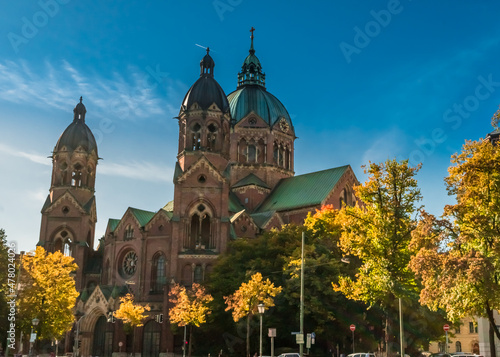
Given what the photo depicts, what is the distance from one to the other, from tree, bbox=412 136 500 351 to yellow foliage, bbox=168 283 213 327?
25928 millimetres

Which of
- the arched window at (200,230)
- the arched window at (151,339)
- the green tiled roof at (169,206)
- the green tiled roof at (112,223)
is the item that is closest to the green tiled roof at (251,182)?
the green tiled roof at (169,206)

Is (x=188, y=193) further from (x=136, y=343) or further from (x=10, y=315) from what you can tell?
(x=10, y=315)

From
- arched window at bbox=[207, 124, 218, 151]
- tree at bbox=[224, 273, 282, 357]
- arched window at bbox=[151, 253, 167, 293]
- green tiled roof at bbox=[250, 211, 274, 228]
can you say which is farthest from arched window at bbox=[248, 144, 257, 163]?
tree at bbox=[224, 273, 282, 357]

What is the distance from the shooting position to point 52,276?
150 ft

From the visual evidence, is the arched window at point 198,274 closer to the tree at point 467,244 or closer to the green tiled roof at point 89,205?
the green tiled roof at point 89,205

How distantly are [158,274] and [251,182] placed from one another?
64.7ft

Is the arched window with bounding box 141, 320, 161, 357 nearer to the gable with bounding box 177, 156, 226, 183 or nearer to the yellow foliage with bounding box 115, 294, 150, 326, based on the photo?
the yellow foliage with bounding box 115, 294, 150, 326

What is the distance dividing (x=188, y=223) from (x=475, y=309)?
126ft

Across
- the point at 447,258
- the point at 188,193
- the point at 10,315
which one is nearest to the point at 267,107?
the point at 188,193

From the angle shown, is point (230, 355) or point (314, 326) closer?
point (314, 326)

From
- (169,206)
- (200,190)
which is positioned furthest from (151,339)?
(169,206)

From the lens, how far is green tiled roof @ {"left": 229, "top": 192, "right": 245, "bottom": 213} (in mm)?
70188

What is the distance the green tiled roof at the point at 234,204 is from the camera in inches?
2763

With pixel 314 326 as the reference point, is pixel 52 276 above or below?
above
